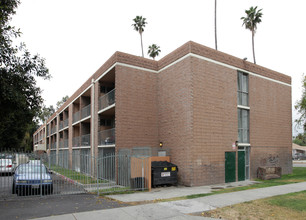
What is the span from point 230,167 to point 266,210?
25.9ft

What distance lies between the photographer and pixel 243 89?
18.1 meters

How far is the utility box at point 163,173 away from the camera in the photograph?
13298mm

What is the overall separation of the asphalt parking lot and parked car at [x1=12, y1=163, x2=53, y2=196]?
1.94ft

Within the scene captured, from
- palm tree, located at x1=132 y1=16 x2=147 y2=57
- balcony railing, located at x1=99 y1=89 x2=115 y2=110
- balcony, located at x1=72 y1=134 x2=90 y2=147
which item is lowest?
balcony, located at x1=72 y1=134 x2=90 y2=147

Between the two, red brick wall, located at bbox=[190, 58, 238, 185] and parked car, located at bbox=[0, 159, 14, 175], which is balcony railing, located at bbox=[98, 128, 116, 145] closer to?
parked car, located at bbox=[0, 159, 14, 175]

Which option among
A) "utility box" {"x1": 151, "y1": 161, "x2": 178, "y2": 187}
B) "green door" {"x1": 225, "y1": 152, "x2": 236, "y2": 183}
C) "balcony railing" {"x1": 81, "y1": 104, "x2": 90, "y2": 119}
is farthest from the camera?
"balcony railing" {"x1": 81, "y1": 104, "x2": 90, "y2": 119}

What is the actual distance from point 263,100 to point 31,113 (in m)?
16.0

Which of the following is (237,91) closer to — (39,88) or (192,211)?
(192,211)

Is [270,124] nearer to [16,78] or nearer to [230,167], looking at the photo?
[230,167]

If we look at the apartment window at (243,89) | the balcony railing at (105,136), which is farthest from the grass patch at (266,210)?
the balcony railing at (105,136)

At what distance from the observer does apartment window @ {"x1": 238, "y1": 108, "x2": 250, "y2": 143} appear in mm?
17434

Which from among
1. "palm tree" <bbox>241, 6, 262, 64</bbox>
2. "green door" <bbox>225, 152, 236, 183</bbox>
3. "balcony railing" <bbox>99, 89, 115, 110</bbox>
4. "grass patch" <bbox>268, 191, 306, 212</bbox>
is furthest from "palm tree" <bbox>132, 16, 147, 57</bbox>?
"grass patch" <bbox>268, 191, 306, 212</bbox>

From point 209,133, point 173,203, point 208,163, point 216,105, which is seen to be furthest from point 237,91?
point 173,203

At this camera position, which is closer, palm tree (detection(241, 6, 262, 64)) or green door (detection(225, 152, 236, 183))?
green door (detection(225, 152, 236, 183))
